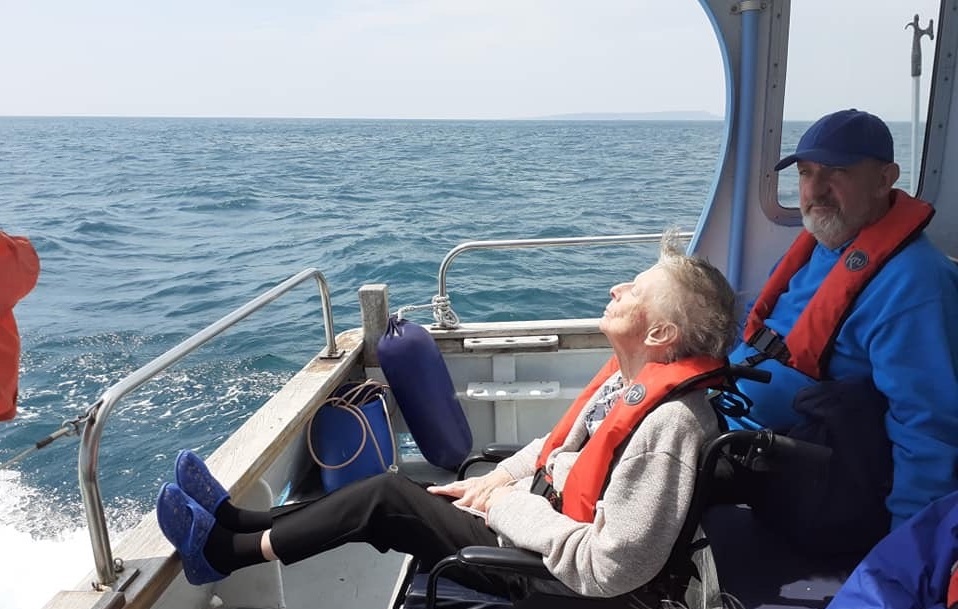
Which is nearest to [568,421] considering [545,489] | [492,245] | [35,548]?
[545,489]

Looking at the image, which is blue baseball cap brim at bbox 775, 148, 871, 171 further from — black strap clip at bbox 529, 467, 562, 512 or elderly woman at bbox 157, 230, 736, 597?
black strap clip at bbox 529, 467, 562, 512

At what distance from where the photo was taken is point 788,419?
2168 mm

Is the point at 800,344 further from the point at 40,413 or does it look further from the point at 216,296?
the point at 216,296

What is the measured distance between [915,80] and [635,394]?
Answer: 1.94m

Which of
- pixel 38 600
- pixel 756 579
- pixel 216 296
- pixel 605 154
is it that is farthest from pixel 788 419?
pixel 605 154

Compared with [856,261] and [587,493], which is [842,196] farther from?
[587,493]

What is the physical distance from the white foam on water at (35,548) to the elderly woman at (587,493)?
1847mm

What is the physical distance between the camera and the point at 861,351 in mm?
1973

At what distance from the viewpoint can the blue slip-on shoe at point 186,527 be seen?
1.82 meters

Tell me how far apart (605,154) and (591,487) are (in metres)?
28.3

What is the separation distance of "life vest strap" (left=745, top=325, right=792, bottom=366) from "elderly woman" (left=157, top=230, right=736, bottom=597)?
1.61ft

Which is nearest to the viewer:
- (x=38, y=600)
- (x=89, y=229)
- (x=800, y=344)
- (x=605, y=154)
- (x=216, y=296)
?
(x=800, y=344)

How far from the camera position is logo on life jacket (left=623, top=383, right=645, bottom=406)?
1612mm

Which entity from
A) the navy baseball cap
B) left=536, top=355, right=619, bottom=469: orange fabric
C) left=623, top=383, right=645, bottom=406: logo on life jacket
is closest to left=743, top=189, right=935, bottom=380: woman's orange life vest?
the navy baseball cap
